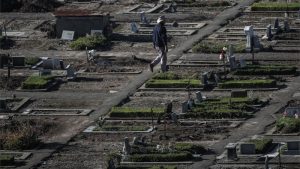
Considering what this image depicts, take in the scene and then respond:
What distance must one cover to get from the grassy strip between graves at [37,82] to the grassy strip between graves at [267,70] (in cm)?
905

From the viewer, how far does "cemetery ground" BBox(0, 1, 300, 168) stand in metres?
67.8

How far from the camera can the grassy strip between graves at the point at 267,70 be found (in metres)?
83.2

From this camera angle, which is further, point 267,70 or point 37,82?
point 37,82

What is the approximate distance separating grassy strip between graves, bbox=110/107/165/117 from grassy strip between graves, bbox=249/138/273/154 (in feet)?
22.6

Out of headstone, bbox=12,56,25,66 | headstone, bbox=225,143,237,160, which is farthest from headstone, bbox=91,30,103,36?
headstone, bbox=225,143,237,160

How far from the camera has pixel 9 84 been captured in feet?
277

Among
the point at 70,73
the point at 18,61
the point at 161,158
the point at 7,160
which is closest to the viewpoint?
the point at 161,158

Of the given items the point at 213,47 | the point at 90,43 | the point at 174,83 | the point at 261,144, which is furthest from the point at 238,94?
the point at 90,43

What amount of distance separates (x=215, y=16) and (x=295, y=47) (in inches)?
531

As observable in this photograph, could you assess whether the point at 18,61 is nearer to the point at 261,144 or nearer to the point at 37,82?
the point at 37,82

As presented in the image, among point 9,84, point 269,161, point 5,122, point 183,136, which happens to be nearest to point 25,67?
point 9,84

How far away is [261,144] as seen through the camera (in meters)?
67.8

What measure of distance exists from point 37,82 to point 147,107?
838cm

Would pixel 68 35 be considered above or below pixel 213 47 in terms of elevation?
above
